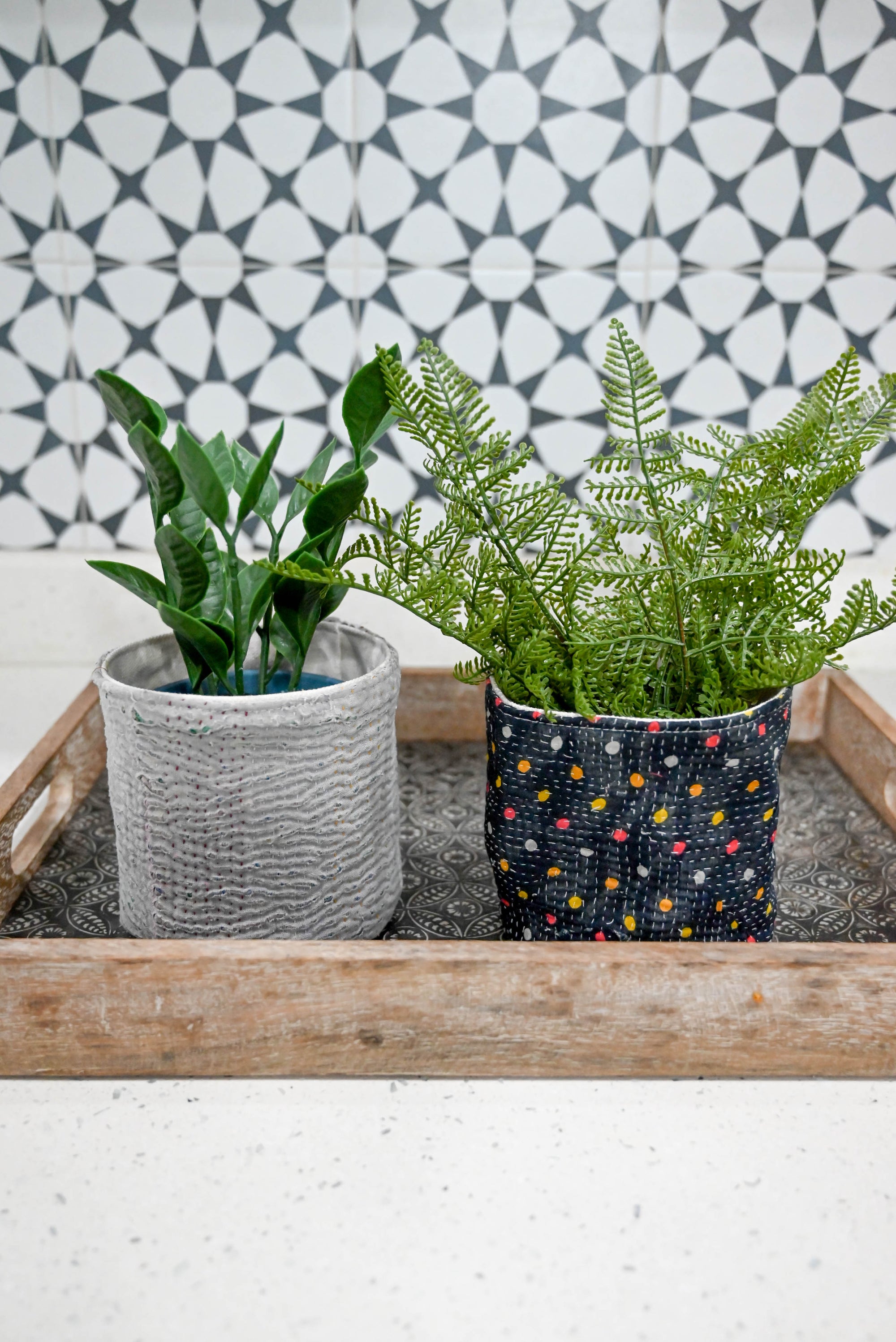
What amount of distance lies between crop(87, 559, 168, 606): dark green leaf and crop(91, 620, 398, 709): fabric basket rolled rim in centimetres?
4

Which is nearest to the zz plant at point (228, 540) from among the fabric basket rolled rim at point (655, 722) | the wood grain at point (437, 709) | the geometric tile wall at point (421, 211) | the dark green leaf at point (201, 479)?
the dark green leaf at point (201, 479)

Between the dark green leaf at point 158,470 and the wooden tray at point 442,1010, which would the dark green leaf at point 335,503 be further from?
the wooden tray at point 442,1010

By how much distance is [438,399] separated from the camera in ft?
1.26

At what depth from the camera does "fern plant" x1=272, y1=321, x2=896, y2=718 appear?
1.28 ft

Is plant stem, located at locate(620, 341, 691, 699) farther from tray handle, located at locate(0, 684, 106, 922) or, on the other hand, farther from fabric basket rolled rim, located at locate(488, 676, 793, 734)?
tray handle, located at locate(0, 684, 106, 922)

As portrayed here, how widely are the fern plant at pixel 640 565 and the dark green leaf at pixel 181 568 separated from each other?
0.14ft

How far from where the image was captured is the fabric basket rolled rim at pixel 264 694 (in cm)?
40

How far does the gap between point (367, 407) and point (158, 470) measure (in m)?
0.08

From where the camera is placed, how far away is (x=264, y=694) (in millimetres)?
427
